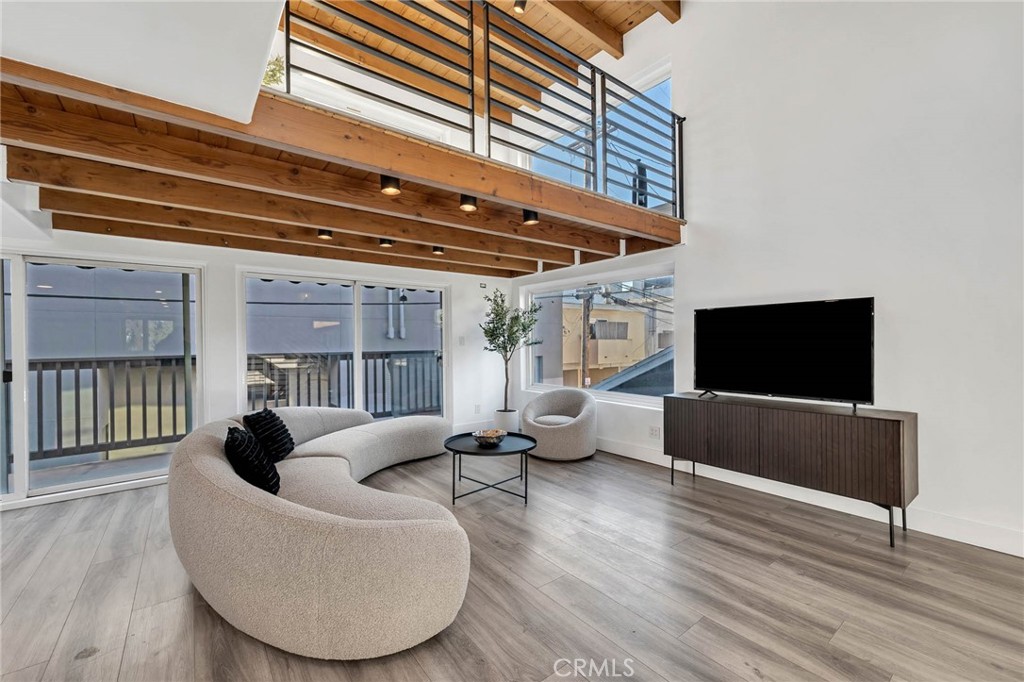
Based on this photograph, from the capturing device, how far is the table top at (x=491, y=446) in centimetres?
336

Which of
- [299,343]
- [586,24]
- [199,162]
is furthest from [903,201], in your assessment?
[299,343]

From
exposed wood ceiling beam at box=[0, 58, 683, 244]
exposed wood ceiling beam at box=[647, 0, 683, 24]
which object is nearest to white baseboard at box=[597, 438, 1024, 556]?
exposed wood ceiling beam at box=[0, 58, 683, 244]

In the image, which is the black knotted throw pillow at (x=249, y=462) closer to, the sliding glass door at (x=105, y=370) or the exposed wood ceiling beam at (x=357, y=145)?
the exposed wood ceiling beam at (x=357, y=145)

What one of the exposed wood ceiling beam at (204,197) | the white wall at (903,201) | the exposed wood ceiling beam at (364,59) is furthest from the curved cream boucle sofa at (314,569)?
the exposed wood ceiling beam at (364,59)

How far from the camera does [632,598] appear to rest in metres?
2.15

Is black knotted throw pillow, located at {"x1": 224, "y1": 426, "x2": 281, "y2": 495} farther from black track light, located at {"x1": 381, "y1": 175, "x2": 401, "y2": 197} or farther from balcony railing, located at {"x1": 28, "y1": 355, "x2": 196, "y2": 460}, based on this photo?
balcony railing, located at {"x1": 28, "y1": 355, "x2": 196, "y2": 460}

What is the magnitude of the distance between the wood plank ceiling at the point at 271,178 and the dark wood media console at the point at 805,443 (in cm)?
171

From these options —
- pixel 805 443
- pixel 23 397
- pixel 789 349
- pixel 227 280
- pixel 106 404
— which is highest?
pixel 227 280

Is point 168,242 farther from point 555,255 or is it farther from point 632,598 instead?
point 632,598

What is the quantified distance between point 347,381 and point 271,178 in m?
3.21

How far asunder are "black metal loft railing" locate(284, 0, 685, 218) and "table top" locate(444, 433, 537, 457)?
2142 mm

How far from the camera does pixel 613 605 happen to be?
2100 millimetres

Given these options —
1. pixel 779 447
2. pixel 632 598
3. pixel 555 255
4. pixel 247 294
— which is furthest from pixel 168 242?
pixel 779 447

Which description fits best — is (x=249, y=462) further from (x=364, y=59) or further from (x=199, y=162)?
(x=364, y=59)
